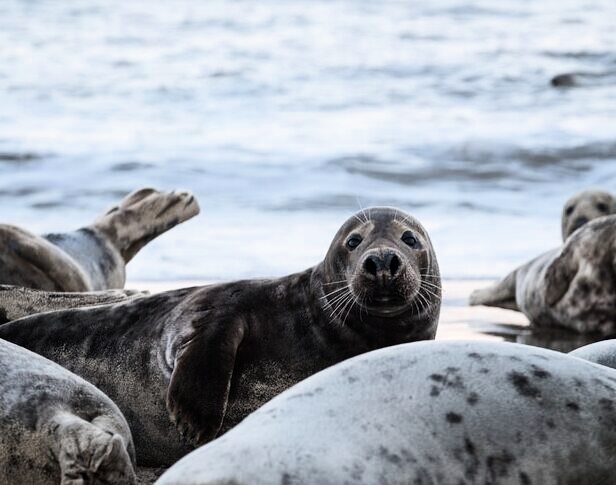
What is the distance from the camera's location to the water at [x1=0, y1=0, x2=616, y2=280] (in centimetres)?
1095

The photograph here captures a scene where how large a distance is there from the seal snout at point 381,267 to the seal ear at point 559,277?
10.8 ft

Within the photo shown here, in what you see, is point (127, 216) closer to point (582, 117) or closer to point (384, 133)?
point (384, 133)

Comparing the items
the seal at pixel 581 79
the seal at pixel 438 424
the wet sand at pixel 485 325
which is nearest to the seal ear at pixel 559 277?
the wet sand at pixel 485 325

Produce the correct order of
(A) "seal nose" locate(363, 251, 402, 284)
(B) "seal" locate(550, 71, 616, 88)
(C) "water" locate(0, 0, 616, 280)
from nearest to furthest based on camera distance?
(A) "seal nose" locate(363, 251, 402, 284)
(C) "water" locate(0, 0, 616, 280)
(B) "seal" locate(550, 71, 616, 88)

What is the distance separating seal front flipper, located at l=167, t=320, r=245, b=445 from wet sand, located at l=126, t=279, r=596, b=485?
6.59 feet

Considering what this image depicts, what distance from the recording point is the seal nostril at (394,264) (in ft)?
13.5

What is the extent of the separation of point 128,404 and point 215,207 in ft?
25.5

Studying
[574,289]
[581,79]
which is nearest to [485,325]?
[574,289]

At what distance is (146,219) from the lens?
25.2 feet

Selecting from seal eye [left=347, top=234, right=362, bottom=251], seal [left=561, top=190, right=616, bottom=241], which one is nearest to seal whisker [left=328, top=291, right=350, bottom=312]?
seal eye [left=347, top=234, right=362, bottom=251]

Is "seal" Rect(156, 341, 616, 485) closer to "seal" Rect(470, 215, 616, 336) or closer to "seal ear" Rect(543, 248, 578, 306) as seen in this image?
"seal" Rect(470, 215, 616, 336)

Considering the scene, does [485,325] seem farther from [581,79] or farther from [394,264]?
[581,79]

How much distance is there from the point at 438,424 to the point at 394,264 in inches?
55.6

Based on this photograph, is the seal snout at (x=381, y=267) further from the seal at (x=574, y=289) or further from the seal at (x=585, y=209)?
the seal at (x=585, y=209)
